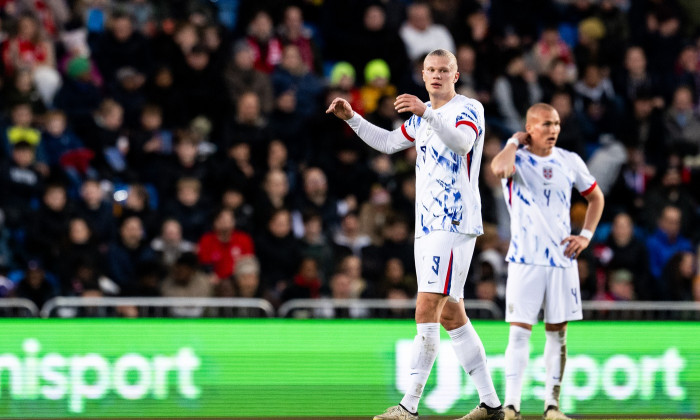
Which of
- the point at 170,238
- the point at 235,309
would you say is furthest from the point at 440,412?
the point at 170,238

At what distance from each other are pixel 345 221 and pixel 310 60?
10.3 ft

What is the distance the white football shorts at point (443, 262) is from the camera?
8.38 metres

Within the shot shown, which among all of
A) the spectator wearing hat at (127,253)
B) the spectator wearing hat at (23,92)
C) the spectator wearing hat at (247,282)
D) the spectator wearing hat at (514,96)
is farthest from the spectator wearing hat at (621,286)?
the spectator wearing hat at (23,92)

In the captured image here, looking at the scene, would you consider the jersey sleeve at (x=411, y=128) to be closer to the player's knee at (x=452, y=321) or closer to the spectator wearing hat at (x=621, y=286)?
the player's knee at (x=452, y=321)

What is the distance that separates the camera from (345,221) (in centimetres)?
1448

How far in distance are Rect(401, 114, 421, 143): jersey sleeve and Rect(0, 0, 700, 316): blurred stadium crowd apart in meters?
4.96

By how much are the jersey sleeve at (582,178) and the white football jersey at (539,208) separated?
9 cm

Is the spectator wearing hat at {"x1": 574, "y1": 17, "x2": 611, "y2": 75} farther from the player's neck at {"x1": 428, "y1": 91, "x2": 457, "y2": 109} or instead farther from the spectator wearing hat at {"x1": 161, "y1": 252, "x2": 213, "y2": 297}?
the player's neck at {"x1": 428, "y1": 91, "x2": 457, "y2": 109}

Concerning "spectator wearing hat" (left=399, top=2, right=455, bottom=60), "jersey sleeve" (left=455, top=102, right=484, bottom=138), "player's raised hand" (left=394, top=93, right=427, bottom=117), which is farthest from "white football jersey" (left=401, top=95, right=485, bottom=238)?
"spectator wearing hat" (left=399, top=2, right=455, bottom=60)

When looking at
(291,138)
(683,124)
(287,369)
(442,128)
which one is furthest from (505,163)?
(683,124)

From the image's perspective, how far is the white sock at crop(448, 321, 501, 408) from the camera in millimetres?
8680

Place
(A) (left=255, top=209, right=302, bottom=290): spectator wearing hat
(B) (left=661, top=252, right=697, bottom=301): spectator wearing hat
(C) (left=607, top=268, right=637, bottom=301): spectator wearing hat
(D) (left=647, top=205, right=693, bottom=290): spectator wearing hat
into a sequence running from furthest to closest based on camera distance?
1. (D) (left=647, top=205, right=693, bottom=290): spectator wearing hat
2. (B) (left=661, top=252, right=697, bottom=301): spectator wearing hat
3. (C) (left=607, top=268, right=637, bottom=301): spectator wearing hat
4. (A) (left=255, top=209, right=302, bottom=290): spectator wearing hat

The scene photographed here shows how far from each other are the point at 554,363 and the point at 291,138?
6.59 m

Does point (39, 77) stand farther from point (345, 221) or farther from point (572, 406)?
point (572, 406)
